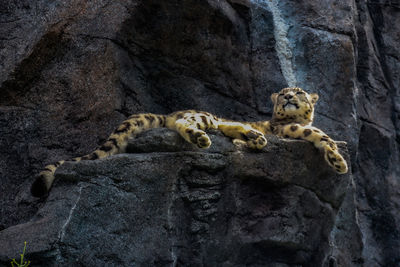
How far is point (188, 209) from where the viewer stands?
416cm

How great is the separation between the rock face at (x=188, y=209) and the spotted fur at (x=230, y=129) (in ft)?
0.46

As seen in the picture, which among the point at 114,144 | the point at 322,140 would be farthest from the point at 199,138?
the point at 322,140

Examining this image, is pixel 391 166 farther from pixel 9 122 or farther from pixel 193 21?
pixel 9 122

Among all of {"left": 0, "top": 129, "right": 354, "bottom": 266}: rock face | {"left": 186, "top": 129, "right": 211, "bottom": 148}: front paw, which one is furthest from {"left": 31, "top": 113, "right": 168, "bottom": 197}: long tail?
{"left": 186, "top": 129, "right": 211, "bottom": 148}: front paw

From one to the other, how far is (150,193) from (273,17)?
13.7 ft

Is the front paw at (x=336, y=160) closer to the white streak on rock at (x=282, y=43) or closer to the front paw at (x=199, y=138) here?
the front paw at (x=199, y=138)

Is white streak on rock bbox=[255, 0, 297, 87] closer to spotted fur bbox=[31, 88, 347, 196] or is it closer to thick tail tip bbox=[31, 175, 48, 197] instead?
spotted fur bbox=[31, 88, 347, 196]

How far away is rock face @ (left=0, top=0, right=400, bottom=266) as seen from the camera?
414 centimetres

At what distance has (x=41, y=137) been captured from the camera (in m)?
5.12

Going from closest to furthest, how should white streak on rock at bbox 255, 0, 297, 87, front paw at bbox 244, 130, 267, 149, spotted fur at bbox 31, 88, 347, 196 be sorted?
spotted fur at bbox 31, 88, 347, 196
front paw at bbox 244, 130, 267, 149
white streak on rock at bbox 255, 0, 297, 87

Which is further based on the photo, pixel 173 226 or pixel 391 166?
pixel 391 166

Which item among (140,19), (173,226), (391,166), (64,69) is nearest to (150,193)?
(173,226)

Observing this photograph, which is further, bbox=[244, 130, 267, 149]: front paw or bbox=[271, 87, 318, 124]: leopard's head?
bbox=[271, 87, 318, 124]: leopard's head

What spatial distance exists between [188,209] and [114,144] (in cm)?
89
